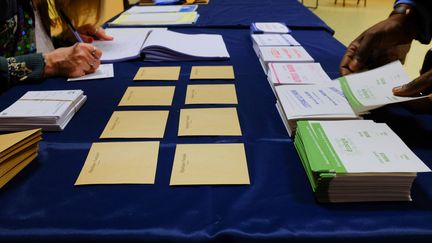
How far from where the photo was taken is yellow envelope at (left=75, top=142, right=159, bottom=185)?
21.3 inches

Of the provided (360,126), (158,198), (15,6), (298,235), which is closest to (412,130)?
(360,126)

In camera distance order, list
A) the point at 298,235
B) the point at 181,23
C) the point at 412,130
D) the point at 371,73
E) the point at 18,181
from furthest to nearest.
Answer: the point at 181,23, the point at 371,73, the point at 412,130, the point at 18,181, the point at 298,235

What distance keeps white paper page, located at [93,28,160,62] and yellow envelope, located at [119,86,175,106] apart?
0.29 meters

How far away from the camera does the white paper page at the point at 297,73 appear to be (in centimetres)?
89

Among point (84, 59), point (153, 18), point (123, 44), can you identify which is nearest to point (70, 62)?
point (84, 59)

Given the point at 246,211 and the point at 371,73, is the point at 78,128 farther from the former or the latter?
the point at 371,73

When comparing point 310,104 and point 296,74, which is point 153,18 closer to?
point 296,74

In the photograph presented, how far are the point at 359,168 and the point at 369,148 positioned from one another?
0.25ft

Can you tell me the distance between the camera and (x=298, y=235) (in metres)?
0.44

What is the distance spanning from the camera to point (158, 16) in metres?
1.79

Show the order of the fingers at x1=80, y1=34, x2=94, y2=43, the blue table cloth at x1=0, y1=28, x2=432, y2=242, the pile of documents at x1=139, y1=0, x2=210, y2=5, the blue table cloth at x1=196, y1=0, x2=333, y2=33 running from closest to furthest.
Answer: the blue table cloth at x1=0, y1=28, x2=432, y2=242 < the fingers at x1=80, y1=34, x2=94, y2=43 < the blue table cloth at x1=196, y1=0, x2=333, y2=33 < the pile of documents at x1=139, y1=0, x2=210, y2=5

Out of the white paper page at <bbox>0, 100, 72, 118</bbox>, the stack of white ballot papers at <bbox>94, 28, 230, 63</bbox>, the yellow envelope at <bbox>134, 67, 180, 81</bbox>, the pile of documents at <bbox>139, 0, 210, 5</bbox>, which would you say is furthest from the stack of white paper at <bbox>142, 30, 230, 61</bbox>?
the pile of documents at <bbox>139, 0, 210, 5</bbox>

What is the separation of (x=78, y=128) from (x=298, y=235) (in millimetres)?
504

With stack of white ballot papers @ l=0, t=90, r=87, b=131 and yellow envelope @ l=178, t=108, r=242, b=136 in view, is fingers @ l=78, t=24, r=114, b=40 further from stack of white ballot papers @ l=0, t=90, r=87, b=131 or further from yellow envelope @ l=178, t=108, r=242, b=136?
yellow envelope @ l=178, t=108, r=242, b=136
